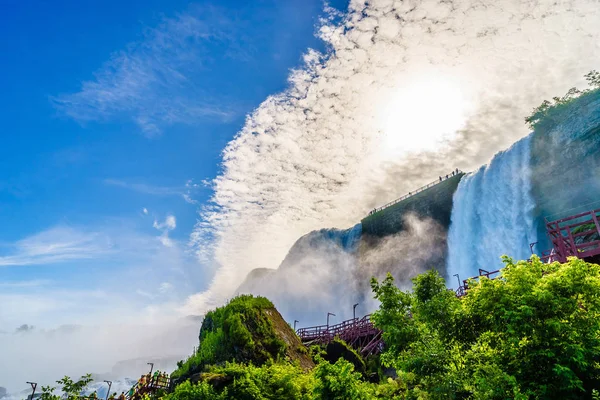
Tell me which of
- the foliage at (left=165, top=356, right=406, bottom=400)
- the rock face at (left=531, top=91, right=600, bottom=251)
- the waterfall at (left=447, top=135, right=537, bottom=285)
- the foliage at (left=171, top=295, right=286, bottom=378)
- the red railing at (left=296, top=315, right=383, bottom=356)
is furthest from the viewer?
the waterfall at (left=447, top=135, right=537, bottom=285)

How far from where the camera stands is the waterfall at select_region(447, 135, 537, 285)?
138 feet

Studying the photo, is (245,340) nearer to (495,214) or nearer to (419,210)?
(495,214)

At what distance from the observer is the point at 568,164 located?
41.0 metres

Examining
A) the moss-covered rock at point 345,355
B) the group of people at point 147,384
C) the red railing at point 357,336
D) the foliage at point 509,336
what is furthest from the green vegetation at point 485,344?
the red railing at point 357,336

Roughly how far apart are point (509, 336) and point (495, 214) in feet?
132

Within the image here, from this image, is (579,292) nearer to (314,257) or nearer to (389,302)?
(389,302)

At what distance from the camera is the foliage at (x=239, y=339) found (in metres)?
20.6

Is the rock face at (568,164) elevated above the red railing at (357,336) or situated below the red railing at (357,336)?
above

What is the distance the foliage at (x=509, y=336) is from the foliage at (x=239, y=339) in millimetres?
10833

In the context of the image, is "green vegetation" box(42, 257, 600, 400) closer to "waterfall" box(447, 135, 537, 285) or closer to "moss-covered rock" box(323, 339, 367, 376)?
"moss-covered rock" box(323, 339, 367, 376)

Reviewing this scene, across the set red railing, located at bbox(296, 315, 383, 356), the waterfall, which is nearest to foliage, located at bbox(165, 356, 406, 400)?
red railing, located at bbox(296, 315, 383, 356)

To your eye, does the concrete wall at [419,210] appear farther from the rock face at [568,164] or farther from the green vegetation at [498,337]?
the green vegetation at [498,337]

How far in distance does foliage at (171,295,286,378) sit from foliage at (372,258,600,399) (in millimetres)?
10833

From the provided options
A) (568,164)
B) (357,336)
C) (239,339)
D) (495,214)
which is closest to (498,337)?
(239,339)
